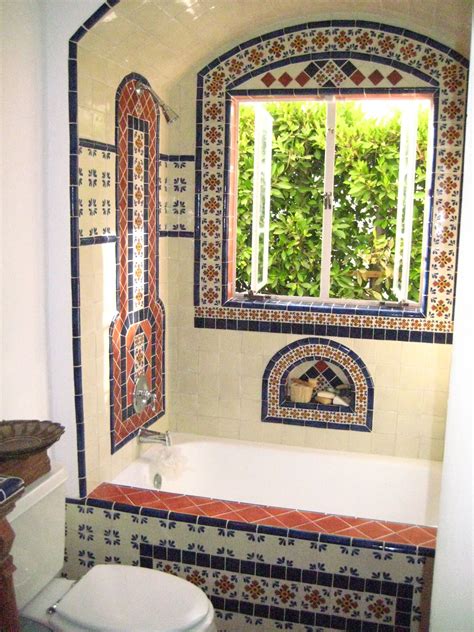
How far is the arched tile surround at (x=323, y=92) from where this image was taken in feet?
10.8

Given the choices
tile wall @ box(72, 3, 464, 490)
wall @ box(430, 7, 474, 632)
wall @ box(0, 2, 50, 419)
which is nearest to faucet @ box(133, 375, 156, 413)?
tile wall @ box(72, 3, 464, 490)

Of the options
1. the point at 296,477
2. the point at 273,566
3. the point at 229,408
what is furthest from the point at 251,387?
the point at 273,566

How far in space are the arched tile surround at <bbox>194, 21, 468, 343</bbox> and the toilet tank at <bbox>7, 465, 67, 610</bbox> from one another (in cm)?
162

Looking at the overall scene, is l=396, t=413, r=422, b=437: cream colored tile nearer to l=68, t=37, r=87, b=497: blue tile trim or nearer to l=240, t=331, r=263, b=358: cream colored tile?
l=240, t=331, r=263, b=358: cream colored tile

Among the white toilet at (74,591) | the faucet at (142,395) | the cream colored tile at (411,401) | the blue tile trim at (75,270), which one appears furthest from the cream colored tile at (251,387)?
the white toilet at (74,591)

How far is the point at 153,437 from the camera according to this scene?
3.40 meters

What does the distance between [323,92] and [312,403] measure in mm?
1580

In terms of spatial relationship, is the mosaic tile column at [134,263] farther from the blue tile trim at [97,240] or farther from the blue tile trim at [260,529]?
the blue tile trim at [260,529]

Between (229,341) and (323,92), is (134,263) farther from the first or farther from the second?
(323,92)

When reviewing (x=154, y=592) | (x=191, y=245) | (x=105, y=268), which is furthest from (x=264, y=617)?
(x=191, y=245)

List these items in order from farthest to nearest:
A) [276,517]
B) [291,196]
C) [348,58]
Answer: [291,196] → [348,58] → [276,517]

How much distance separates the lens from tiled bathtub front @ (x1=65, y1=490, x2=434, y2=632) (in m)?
2.56

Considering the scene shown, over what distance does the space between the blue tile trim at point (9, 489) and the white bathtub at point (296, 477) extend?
142 cm

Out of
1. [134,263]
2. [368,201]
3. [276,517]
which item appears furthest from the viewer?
[368,201]
